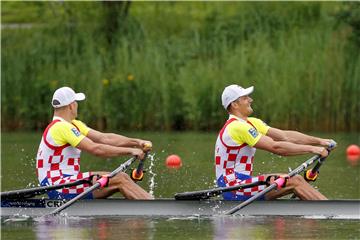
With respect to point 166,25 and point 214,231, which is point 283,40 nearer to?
point 166,25

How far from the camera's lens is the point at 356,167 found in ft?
66.3

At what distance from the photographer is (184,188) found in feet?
55.4

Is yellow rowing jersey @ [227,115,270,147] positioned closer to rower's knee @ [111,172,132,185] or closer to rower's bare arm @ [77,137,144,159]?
rower's bare arm @ [77,137,144,159]

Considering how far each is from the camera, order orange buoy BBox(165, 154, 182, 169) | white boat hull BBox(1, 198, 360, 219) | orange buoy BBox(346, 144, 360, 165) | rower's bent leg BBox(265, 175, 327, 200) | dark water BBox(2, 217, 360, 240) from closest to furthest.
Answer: dark water BBox(2, 217, 360, 240), white boat hull BBox(1, 198, 360, 219), rower's bent leg BBox(265, 175, 327, 200), orange buoy BBox(165, 154, 182, 169), orange buoy BBox(346, 144, 360, 165)

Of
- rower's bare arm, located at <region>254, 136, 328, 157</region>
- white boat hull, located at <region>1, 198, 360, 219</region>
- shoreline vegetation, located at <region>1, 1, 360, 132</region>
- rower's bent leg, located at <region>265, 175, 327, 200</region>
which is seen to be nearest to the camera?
white boat hull, located at <region>1, 198, 360, 219</region>

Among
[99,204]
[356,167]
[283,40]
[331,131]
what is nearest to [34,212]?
[99,204]

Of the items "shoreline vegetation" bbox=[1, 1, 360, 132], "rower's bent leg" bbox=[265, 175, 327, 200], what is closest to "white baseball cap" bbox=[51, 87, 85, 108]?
"rower's bent leg" bbox=[265, 175, 327, 200]

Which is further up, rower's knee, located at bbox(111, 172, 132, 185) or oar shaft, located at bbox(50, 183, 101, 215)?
rower's knee, located at bbox(111, 172, 132, 185)

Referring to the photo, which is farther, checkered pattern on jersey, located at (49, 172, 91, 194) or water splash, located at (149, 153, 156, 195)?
water splash, located at (149, 153, 156, 195)

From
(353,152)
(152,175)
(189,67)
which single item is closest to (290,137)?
(152,175)

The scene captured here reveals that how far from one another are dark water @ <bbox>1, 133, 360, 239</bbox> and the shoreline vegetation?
1.28 metres

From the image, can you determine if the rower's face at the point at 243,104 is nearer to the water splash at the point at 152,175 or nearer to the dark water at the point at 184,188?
the dark water at the point at 184,188

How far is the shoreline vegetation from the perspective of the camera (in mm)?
27578

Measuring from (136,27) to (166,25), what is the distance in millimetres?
1881
